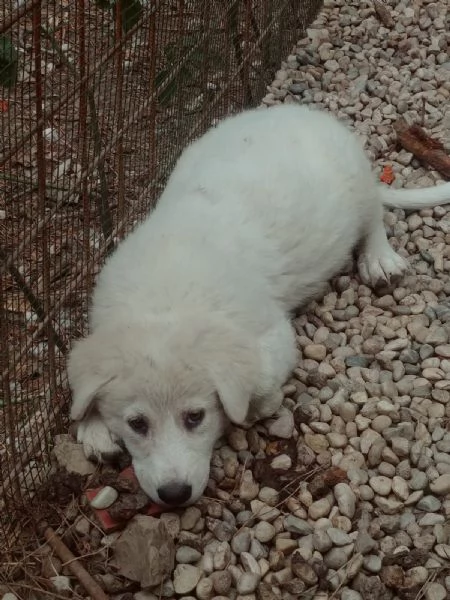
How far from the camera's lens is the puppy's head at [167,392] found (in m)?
2.77

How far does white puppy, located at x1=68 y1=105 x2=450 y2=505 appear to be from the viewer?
2.79 meters

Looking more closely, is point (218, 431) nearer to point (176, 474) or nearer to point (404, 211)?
point (176, 474)

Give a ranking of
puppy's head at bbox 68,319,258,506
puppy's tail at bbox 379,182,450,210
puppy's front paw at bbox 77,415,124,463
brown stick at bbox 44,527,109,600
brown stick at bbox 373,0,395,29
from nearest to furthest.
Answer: brown stick at bbox 44,527,109,600
puppy's head at bbox 68,319,258,506
puppy's front paw at bbox 77,415,124,463
puppy's tail at bbox 379,182,450,210
brown stick at bbox 373,0,395,29

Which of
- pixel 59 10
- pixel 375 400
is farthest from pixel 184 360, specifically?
pixel 59 10

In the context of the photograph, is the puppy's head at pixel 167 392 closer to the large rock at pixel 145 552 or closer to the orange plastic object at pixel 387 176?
the large rock at pixel 145 552

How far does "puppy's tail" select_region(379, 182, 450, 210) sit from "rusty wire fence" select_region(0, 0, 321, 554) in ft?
3.18

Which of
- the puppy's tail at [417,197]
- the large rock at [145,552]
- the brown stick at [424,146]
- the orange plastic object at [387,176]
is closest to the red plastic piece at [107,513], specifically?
the large rock at [145,552]

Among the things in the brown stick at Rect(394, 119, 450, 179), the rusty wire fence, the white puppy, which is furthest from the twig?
the brown stick at Rect(394, 119, 450, 179)

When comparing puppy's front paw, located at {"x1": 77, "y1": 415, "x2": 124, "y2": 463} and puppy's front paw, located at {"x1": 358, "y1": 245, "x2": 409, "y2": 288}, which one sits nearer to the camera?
puppy's front paw, located at {"x1": 77, "y1": 415, "x2": 124, "y2": 463}

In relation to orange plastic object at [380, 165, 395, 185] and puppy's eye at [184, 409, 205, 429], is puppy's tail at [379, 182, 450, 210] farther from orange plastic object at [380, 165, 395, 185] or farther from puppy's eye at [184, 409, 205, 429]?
puppy's eye at [184, 409, 205, 429]

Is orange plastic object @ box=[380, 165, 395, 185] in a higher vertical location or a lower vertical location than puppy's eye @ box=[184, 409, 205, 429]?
lower

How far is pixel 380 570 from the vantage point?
2723 millimetres

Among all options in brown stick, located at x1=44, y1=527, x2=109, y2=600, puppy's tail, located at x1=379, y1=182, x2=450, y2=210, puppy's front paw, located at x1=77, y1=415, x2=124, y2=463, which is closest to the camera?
brown stick, located at x1=44, y1=527, x2=109, y2=600

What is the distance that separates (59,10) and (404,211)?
6.38ft
